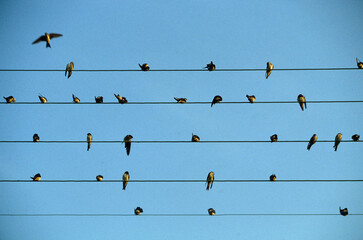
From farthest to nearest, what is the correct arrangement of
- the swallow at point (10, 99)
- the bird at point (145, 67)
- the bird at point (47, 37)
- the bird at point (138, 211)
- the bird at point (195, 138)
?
1. the bird at point (138, 211)
2. the swallow at point (10, 99)
3. the bird at point (195, 138)
4. the bird at point (145, 67)
5. the bird at point (47, 37)

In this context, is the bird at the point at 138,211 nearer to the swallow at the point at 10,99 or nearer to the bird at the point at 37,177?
the bird at the point at 37,177

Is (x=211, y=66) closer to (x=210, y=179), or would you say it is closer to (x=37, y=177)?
(x=210, y=179)

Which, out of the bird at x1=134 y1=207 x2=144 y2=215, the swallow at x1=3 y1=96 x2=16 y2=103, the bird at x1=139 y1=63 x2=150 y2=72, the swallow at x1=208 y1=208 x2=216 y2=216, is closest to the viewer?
the bird at x1=139 y1=63 x2=150 y2=72

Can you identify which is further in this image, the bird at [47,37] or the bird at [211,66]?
the bird at [211,66]

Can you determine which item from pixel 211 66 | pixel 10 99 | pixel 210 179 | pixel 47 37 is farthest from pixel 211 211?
pixel 47 37

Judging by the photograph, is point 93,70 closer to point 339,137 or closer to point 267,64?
point 267,64

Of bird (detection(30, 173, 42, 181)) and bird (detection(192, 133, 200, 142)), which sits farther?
bird (detection(30, 173, 42, 181))

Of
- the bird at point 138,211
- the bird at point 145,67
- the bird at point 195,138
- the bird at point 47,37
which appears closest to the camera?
the bird at point 47,37

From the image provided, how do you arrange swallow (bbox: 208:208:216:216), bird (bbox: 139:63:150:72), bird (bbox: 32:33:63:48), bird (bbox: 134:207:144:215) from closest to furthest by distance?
1. bird (bbox: 32:33:63:48)
2. bird (bbox: 139:63:150:72)
3. bird (bbox: 134:207:144:215)
4. swallow (bbox: 208:208:216:216)

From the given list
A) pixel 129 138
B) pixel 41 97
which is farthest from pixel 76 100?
pixel 129 138

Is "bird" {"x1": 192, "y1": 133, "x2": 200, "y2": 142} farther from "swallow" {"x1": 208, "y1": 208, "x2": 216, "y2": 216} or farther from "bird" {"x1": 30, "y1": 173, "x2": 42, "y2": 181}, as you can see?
"bird" {"x1": 30, "y1": 173, "x2": 42, "y2": 181}

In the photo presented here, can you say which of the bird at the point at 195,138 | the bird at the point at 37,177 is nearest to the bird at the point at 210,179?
the bird at the point at 195,138

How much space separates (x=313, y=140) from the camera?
12305 mm

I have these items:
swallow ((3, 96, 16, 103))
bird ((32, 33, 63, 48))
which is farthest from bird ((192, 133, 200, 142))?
swallow ((3, 96, 16, 103))
